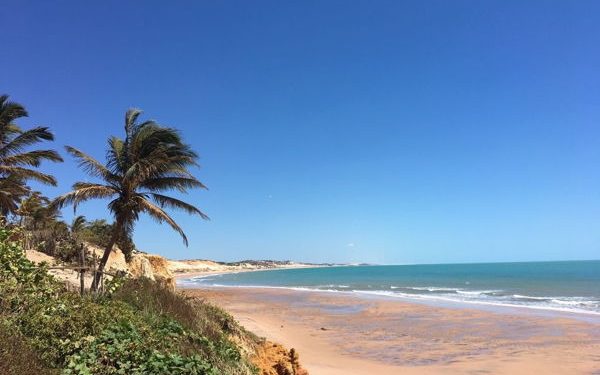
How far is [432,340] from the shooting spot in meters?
18.3

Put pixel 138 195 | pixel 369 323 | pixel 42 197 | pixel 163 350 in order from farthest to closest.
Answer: pixel 42 197
pixel 369 323
pixel 138 195
pixel 163 350

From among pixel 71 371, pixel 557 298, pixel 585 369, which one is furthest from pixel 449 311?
pixel 71 371

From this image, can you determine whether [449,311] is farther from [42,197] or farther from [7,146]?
[42,197]

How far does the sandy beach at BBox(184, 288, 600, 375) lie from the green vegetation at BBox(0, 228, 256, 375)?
17.6 feet

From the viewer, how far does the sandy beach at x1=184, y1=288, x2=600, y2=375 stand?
13711 millimetres

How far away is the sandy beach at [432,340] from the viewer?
1371 cm

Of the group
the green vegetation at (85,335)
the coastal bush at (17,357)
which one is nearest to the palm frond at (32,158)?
the green vegetation at (85,335)

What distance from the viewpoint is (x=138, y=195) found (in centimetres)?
1436

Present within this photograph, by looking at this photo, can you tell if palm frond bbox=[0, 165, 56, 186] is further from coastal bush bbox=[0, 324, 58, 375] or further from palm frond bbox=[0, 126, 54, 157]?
coastal bush bbox=[0, 324, 58, 375]

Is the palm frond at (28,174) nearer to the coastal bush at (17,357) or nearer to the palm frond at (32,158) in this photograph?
the palm frond at (32,158)

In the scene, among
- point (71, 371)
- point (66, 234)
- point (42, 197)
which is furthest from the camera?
point (42, 197)

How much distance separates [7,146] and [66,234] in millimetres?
13543

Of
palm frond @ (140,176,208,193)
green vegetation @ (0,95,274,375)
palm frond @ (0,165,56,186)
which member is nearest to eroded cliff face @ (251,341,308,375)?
green vegetation @ (0,95,274,375)

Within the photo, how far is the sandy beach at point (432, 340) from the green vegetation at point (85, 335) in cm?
538
